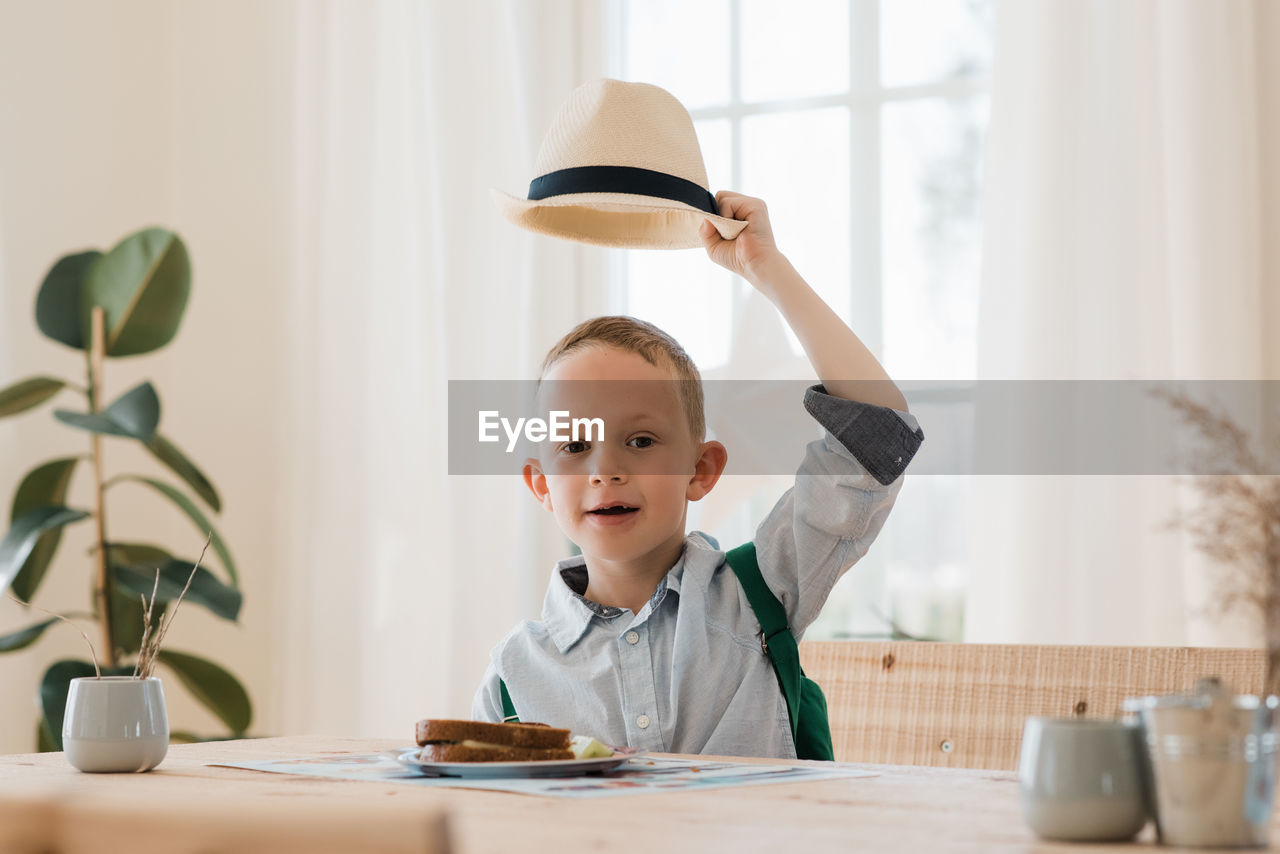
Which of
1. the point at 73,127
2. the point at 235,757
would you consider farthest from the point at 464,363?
the point at 235,757

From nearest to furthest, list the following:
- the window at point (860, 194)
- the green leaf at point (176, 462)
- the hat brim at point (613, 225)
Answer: the hat brim at point (613, 225) < the green leaf at point (176, 462) < the window at point (860, 194)

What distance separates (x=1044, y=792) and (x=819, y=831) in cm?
11

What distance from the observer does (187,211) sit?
9.78 feet

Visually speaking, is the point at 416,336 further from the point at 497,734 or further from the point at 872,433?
the point at 497,734

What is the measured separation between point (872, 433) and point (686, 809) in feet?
1.79

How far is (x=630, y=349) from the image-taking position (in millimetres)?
1360

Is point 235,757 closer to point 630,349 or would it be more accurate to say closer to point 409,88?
point 630,349

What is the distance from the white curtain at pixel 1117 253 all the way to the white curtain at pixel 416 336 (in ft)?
2.84

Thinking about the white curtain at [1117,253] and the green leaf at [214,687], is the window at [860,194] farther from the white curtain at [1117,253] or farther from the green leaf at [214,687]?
the green leaf at [214,687]

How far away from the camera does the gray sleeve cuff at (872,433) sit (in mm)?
1184

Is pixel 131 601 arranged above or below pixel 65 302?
below

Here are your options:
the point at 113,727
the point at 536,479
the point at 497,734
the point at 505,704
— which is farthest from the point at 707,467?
the point at 113,727

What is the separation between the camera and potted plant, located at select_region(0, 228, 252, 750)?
7.34 feet

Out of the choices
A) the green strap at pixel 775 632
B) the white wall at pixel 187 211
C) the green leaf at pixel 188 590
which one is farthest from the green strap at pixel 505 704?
the white wall at pixel 187 211
